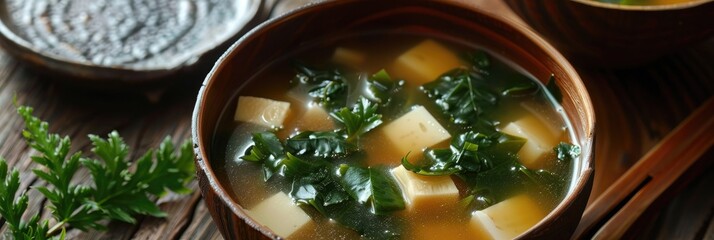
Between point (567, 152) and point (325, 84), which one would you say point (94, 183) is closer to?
point (325, 84)

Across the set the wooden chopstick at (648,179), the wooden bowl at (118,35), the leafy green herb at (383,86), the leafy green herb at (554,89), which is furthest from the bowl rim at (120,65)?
the wooden chopstick at (648,179)

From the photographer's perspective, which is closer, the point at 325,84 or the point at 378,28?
the point at 325,84

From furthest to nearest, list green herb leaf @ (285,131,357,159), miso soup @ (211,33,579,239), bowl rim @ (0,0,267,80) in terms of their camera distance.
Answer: bowl rim @ (0,0,267,80) < green herb leaf @ (285,131,357,159) < miso soup @ (211,33,579,239)

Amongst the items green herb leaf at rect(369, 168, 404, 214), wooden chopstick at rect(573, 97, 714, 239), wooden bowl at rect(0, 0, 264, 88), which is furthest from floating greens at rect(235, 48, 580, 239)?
wooden bowl at rect(0, 0, 264, 88)

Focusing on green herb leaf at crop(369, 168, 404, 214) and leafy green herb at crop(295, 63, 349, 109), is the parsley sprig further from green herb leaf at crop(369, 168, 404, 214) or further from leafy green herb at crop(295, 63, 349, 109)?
green herb leaf at crop(369, 168, 404, 214)

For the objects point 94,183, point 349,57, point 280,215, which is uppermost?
point 349,57

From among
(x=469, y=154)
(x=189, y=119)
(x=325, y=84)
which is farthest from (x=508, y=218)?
(x=189, y=119)
